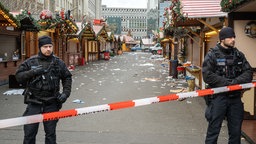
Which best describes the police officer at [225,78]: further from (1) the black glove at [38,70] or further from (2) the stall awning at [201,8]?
(2) the stall awning at [201,8]

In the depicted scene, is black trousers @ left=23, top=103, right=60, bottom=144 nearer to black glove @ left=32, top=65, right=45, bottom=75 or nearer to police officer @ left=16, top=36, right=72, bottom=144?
police officer @ left=16, top=36, right=72, bottom=144

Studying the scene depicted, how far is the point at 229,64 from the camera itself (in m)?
5.20

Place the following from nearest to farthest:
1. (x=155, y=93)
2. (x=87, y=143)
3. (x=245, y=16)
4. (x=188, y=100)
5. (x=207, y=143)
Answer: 1. (x=207, y=143)
2. (x=87, y=143)
3. (x=245, y=16)
4. (x=188, y=100)
5. (x=155, y=93)

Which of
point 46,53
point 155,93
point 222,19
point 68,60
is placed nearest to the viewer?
point 46,53

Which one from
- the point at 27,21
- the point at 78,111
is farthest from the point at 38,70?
the point at 27,21

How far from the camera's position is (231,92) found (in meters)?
5.17

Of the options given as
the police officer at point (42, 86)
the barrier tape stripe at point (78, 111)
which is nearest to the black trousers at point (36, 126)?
the police officer at point (42, 86)

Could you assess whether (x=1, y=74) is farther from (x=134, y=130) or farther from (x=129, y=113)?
(x=134, y=130)

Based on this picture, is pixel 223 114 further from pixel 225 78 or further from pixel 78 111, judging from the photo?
pixel 78 111

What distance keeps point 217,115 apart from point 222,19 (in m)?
6.14

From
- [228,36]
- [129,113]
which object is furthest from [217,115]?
[129,113]

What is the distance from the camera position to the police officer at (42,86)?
487cm

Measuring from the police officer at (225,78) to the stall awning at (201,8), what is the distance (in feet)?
16.5

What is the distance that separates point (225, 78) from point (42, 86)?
2.61 meters
